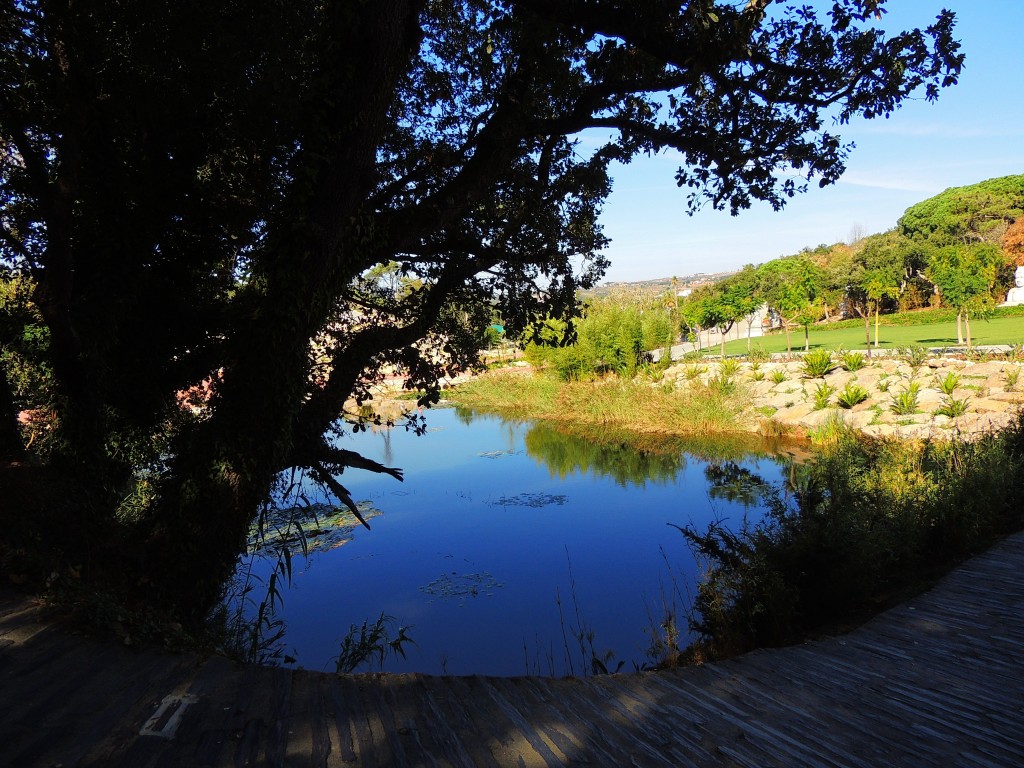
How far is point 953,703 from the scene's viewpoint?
10.6 ft

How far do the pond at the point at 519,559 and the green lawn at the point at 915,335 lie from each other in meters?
13.8

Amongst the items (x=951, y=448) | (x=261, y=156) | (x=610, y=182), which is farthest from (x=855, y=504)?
(x=261, y=156)

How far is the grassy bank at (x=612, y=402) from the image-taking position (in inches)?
767

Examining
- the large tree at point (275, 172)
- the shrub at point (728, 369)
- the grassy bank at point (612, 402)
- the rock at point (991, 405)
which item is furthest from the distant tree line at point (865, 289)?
the rock at point (991, 405)

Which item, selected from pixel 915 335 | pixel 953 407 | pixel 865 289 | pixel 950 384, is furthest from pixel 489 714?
pixel 915 335

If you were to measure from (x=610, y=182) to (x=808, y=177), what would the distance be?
87.0 inches

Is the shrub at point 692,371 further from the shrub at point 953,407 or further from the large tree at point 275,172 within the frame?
the large tree at point 275,172

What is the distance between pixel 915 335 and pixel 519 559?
88.5 ft

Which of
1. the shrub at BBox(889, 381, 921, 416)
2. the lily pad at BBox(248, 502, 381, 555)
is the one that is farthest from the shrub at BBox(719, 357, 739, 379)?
the lily pad at BBox(248, 502, 381, 555)

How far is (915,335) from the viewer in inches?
1144

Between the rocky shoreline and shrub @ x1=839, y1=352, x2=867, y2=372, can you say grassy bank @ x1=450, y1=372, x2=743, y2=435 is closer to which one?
the rocky shoreline

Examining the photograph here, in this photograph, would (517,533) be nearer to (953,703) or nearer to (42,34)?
(953,703)

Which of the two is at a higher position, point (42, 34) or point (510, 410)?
point (42, 34)

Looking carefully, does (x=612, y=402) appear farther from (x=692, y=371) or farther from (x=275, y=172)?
(x=275, y=172)
